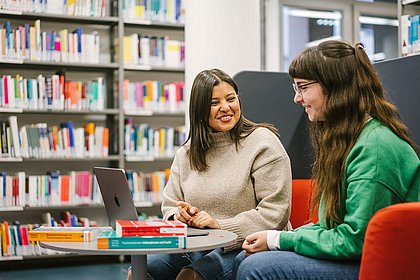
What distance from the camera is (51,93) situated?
210 inches

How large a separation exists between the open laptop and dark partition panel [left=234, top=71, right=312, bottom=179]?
1257mm

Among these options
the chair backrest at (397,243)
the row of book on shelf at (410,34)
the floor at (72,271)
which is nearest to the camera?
the chair backrest at (397,243)

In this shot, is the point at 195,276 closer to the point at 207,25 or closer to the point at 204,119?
the point at 204,119

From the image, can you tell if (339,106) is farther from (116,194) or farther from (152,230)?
(116,194)

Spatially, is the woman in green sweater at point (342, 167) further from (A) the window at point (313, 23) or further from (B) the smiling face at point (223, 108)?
(A) the window at point (313, 23)

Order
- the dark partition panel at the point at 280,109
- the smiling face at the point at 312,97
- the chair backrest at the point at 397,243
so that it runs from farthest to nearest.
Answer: the dark partition panel at the point at 280,109
the smiling face at the point at 312,97
the chair backrest at the point at 397,243

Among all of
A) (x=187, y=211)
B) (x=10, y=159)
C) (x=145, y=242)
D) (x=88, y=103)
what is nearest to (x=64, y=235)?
(x=145, y=242)

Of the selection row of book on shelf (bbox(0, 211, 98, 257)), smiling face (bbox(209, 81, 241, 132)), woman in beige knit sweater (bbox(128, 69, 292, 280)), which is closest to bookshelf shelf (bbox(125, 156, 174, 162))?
row of book on shelf (bbox(0, 211, 98, 257))

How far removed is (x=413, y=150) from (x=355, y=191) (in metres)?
0.23

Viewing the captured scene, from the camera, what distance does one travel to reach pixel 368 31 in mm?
7641

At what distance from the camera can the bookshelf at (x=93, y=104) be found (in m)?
5.28

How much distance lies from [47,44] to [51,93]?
42 centimetres

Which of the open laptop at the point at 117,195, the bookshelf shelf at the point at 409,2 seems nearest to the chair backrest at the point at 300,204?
the open laptop at the point at 117,195

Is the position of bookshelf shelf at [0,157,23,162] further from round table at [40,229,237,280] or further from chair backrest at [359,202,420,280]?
chair backrest at [359,202,420,280]
